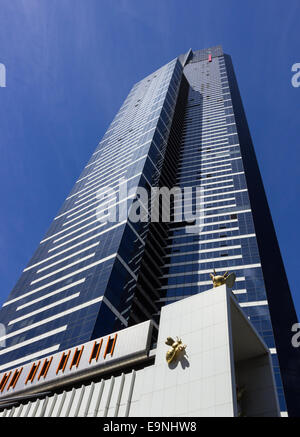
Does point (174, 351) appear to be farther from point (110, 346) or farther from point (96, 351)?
point (96, 351)

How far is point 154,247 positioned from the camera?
80.4 meters

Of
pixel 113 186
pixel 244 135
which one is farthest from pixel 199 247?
pixel 244 135

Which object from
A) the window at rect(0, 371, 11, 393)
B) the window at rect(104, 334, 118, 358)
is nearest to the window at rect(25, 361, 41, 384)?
the window at rect(0, 371, 11, 393)

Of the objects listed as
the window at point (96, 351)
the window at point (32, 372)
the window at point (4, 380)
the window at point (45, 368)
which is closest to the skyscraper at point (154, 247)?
the window at point (96, 351)

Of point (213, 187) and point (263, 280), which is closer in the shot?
point (263, 280)

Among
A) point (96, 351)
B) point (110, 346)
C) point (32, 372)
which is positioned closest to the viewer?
point (110, 346)

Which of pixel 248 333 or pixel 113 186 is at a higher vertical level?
pixel 113 186

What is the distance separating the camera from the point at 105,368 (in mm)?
28141

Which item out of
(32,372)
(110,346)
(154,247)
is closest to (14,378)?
(32,372)

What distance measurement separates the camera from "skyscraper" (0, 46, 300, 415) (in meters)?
55.8

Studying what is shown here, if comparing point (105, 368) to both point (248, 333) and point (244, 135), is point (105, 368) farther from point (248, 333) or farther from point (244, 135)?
point (244, 135)

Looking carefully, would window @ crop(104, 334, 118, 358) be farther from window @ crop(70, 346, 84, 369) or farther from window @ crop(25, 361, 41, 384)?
window @ crop(25, 361, 41, 384)
